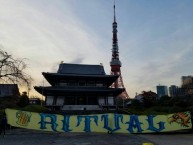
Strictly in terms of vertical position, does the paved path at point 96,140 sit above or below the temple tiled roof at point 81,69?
below

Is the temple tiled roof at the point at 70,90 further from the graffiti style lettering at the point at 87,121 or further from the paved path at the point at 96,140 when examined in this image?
the graffiti style lettering at the point at 87,121

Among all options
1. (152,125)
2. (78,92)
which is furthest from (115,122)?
(78,92)

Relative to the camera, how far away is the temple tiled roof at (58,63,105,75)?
4993 centimetres

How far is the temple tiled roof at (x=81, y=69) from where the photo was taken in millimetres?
49934

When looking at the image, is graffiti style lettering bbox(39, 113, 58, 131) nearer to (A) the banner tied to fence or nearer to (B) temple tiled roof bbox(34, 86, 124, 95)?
(A) the banner tied to fence

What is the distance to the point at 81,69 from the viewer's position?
169 feet

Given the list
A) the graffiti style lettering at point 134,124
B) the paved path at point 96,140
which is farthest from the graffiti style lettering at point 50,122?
the graffiti style lettering at point 134,124

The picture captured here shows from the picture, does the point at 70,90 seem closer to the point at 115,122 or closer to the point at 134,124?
the point at 115,122

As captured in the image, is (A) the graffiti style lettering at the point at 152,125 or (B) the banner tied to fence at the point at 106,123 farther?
(A) the graffiti style lettering at the point at 152,125

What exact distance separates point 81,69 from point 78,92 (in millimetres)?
9111

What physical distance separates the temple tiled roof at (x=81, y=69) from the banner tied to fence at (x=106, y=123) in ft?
102

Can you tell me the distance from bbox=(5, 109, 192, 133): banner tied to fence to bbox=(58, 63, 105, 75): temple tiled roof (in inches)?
1220

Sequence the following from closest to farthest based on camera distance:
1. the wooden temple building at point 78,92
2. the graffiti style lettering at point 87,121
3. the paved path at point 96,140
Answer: the paved path at point 96,140, the graffiti style lettering at point 87,121, the wooden temple building at point 78,92

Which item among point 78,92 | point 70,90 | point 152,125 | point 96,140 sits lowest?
point 96,140
